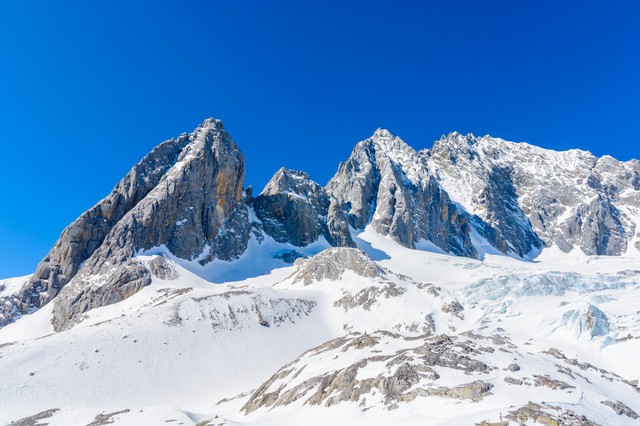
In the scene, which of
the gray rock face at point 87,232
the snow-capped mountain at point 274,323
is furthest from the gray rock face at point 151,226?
the snow-capped mountain at point 274,323

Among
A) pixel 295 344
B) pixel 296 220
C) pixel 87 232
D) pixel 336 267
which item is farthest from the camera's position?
pixel 296 220

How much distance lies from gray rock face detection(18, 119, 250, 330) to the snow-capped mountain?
51 centimetres

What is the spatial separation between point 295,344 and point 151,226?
237 ft

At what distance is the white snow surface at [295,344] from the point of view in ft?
105

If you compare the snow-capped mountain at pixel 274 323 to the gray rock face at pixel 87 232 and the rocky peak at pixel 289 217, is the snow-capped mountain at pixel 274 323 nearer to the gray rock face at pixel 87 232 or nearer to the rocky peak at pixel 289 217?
the gray rock face at pixel 87 232

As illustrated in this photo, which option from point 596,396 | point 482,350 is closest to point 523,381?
point 596,396

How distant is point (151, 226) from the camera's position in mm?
136625

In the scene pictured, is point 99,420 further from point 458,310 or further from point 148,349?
point 458,310

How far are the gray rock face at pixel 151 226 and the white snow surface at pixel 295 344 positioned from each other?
876 cm

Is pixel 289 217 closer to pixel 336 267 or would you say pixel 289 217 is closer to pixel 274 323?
pixel 336 267

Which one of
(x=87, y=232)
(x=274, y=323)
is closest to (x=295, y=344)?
(x=274, y=323)

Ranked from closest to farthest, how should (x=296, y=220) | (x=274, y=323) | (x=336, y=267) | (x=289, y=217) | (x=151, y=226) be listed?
(x=274, y=323) < (x=336, y=267) < (x=151, y=226) < (x=296, y=220) < (x=289, y=217)

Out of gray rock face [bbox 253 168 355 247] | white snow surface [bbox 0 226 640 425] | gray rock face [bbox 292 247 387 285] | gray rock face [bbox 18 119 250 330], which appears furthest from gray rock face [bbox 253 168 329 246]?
white snow surface [bbox 0 226 640 425]

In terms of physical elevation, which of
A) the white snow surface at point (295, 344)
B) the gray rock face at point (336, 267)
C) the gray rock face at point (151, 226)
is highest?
the gray rock face at point (151, 226)
